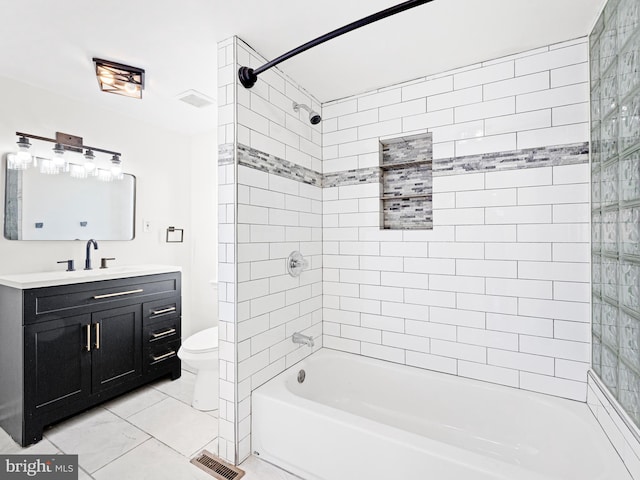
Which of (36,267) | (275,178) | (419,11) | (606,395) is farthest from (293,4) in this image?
(36,267)

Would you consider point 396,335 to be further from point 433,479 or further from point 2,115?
point 2,115

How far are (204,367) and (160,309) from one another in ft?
2.39

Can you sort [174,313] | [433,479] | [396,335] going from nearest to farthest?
[433,479], [396,335], [174,313]

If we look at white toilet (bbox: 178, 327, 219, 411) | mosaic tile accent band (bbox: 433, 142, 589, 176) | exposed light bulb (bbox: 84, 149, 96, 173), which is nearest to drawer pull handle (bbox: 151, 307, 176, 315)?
white toilet (bbox: 178, 327, 219, 411)

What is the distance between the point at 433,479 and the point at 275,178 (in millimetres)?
1741

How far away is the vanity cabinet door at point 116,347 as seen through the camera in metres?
2.25

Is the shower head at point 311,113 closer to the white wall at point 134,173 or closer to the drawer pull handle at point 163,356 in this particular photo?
the white wall at point 134,173

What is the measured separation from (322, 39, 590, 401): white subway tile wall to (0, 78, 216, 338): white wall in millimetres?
1708

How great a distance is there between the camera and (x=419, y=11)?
156 cm

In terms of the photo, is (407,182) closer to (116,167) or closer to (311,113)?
(311,113)

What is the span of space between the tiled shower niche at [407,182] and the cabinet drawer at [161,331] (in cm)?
198

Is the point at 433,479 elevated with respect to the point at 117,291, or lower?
lower

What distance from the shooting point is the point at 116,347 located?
237 cm

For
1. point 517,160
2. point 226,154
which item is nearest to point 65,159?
point 226,154
